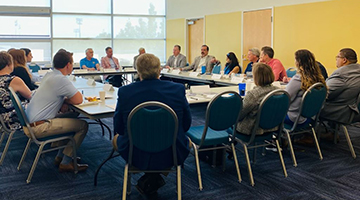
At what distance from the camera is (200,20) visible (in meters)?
10.7

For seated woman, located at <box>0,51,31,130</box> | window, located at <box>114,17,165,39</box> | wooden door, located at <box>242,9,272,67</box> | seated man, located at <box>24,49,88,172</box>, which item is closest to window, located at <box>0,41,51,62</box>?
window, located at <box>114,17,165,39</box>

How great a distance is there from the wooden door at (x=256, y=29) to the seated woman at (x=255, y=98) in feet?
17.7

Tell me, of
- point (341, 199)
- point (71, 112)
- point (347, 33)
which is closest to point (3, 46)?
point (71, 112)

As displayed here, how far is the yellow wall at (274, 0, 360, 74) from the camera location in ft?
22.0

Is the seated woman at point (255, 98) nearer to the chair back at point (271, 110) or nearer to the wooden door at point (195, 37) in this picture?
the chair back at point (271, 110)

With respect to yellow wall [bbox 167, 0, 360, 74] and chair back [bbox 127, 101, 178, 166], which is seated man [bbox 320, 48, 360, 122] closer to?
chair back [bbox 127, 101, 178, 166]

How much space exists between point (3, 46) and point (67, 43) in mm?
1741

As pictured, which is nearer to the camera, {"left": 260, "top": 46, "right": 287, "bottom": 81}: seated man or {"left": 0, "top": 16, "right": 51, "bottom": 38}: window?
{"left": 260, "top": 46, "right": 287, "bottom": 81}: seated man

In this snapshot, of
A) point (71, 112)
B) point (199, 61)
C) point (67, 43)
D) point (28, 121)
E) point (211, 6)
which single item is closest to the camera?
point (28, 121)

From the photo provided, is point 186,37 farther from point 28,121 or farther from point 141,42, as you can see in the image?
point 28,121

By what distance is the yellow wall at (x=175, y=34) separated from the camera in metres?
11.4

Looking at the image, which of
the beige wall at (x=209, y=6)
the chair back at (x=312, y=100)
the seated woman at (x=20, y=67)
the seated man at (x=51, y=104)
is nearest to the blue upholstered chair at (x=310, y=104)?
the chair back at (x=312, y=100)

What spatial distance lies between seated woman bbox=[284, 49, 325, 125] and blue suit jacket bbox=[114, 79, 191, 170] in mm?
1576

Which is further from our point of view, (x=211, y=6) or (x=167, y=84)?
(x=211, y=6)
